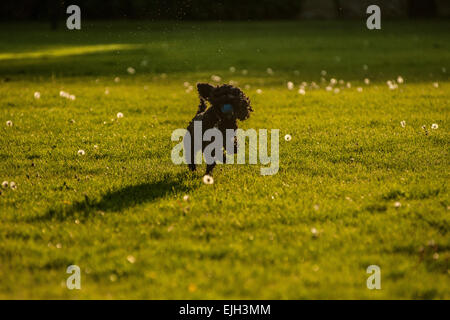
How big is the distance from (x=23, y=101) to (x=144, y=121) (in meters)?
2.92

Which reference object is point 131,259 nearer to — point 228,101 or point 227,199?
point 227,199

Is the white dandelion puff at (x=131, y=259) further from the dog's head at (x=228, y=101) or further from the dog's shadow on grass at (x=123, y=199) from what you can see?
the dog's head at (x=228, y=101)

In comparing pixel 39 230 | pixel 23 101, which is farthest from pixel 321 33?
pixel 39 230

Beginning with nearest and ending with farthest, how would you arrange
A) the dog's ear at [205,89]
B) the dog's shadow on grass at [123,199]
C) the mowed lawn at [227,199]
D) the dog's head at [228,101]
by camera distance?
the mowed lawn at [227,199] < the dog's shadow on grass at [123,199] < the dog's head at [228,101] < the dog's ear at [205,89]

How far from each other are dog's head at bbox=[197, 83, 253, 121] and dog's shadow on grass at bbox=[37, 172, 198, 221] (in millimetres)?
820

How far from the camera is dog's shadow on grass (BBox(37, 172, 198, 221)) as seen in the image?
4.61 metres

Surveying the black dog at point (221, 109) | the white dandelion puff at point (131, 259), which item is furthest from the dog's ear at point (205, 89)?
the white dandelion puff at point (131, 259)

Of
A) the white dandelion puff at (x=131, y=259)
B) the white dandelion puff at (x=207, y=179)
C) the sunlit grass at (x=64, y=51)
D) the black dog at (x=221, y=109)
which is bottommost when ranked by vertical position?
the white dandelion puff at (x=131, y=259)

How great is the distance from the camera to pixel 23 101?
972 centimetres

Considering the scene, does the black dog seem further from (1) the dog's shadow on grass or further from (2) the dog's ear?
(1) the dog's shadow on grass

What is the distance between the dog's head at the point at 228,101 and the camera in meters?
5.14

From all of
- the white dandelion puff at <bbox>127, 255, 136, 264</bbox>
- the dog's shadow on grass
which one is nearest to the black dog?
the dog's shadow on grass

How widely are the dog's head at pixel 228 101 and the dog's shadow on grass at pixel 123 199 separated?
0.82m

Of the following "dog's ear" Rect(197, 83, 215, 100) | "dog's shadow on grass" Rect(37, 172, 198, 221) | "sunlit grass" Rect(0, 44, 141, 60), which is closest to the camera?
"dog's shadow on grass" Rect(37, 172, 198, 221)
